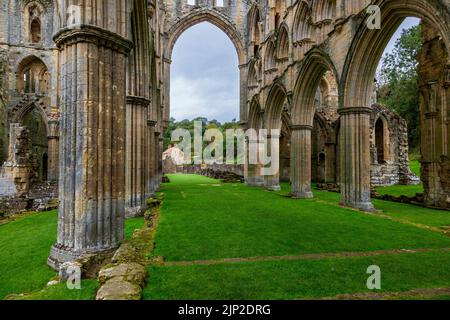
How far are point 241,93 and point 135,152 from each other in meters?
17.6

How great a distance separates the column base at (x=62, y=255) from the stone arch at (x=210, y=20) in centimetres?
2291

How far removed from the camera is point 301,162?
1410cm

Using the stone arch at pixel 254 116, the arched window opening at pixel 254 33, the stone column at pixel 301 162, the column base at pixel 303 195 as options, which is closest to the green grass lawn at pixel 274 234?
the column base at pixel 303 195

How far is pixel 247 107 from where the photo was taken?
24.2 metres

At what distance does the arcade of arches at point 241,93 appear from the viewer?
187 inches

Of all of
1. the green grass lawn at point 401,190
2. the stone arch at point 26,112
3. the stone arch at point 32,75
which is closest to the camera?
the green grass lawn at point 401,190

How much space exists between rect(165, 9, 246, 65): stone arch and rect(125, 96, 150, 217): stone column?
1800cm

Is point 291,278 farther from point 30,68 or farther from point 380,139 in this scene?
point 30,68

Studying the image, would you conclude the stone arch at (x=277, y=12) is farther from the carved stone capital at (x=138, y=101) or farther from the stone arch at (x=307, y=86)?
the carved stone capital at (x=138, y=101)

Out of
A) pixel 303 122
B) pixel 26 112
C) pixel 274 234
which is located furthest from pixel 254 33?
pixel 274 234

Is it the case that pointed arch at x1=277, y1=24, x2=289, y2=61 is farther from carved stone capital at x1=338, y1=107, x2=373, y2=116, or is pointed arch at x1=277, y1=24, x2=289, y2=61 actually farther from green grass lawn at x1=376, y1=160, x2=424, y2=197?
green grass lawn at x1=376, y1=160, x2=424, y2=197
